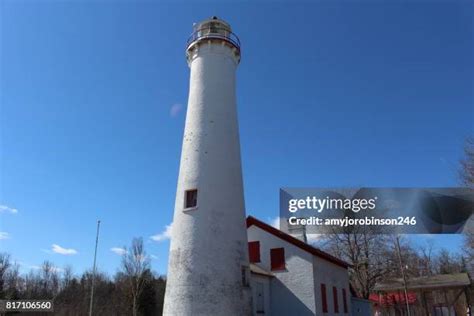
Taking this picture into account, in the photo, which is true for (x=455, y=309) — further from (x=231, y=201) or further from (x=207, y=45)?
(x=207, y=45)

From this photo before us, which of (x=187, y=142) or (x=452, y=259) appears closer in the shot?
(x=187, y=142)

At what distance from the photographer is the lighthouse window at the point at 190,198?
48.6 ft

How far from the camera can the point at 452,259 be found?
54.0 meters

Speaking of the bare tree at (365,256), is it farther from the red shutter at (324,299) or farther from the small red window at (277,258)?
the small red window at (277,258)

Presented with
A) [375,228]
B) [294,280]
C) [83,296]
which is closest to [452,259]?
[375,228]

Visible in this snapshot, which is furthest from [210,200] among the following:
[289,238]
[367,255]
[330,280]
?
[367,255]

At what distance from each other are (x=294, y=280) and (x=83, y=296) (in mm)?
41314

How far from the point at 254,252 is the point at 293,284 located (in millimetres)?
2789

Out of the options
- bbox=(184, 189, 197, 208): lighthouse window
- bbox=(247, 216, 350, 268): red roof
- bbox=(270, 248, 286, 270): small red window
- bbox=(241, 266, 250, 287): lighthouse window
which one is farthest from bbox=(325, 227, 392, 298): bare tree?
bbox=(184, 189, 197, 208): lighthouse window

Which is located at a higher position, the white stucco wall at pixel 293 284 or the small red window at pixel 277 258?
the small red window at pixel 277 258

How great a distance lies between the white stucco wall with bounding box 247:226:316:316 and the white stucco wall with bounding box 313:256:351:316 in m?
0.50

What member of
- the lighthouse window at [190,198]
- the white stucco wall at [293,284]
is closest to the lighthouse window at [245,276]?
the lighthouse window at [190,198]

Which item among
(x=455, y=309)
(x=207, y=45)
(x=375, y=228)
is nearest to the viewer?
(x=207, y=45)

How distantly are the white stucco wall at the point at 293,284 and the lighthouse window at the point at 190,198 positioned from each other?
773 centimetres
